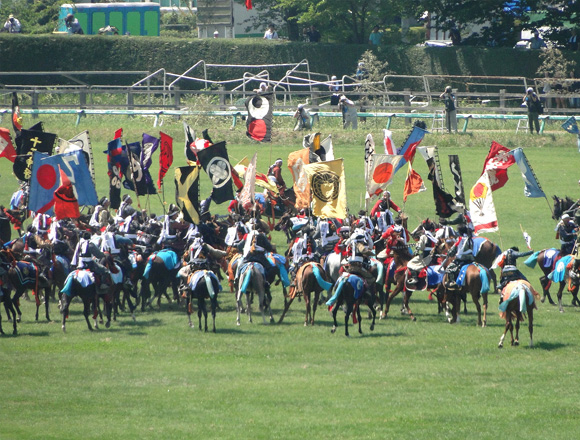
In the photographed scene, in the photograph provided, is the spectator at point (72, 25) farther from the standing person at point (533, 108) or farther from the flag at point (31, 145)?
the flag at point (31, 145)

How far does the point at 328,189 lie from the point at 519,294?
19.7 ft

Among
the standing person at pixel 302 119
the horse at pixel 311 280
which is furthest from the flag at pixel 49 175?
the standing person at pixel 302 119

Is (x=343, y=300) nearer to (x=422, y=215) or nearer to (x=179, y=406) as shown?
(x=179, y=406)

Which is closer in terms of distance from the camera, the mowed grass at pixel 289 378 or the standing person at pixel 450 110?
the mowed grass at pixel 289 378

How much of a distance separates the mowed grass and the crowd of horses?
0.44 metres

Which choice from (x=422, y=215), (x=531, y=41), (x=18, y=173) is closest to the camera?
(x=18, y=173)

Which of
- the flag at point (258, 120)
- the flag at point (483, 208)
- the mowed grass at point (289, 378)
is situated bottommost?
the mowed grass at point (289, 378)

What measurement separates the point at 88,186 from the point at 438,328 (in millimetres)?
8850

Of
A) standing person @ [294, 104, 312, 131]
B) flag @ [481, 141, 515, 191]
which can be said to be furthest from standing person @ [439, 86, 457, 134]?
flag @ [481, 141, 515, 191]

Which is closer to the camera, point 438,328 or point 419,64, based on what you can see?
point 438,328

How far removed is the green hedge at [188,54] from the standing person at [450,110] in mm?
12228

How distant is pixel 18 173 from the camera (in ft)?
88.4

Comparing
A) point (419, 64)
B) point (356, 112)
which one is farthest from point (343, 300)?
point (419, 64)

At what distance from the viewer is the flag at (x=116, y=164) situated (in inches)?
1059
